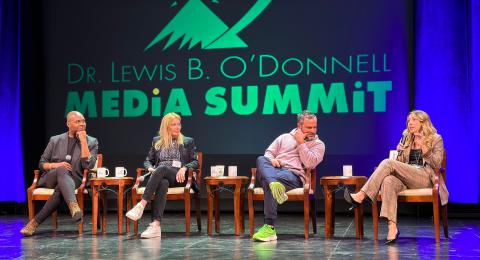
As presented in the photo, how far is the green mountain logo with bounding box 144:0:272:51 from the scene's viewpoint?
7.21m

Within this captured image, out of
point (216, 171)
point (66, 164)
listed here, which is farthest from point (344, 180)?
point (66, 164)

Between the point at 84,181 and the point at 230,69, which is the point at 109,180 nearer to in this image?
the point at 84,181

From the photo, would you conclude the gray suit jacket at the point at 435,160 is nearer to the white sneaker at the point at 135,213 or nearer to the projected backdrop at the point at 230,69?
the projected backdrop at the point at 230,69

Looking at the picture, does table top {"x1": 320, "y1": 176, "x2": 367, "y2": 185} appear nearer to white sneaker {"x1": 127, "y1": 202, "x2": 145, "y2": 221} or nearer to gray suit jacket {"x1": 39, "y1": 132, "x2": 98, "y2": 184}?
white sneaker {"x1": 127, "y1": 202, "x2": 145, "y2": 221}

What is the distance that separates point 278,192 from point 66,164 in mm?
1937

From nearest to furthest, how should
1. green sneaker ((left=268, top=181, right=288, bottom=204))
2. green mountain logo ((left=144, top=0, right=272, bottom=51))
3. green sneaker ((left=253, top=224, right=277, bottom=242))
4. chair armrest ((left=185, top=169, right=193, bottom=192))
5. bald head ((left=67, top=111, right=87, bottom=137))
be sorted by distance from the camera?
green sneaker ((left=253, top=224, right=277, bottom=242)) < green sneaker ((left=268, top=181, right=288, bottom=204)) < chair armrest ((left=185, top=169, right=193, bottom=192)) < bald head ((left=67, top=111, right=87, bottom=137)) < green mountain logo ((left=144, top=0, right=272, bottom=51))

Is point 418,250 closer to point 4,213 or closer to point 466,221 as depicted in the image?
point 466,221

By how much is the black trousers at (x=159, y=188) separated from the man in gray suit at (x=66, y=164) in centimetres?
62

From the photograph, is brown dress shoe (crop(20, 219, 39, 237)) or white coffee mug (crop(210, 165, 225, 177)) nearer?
brown dress shoe (crop(20, 219, 39, 237))

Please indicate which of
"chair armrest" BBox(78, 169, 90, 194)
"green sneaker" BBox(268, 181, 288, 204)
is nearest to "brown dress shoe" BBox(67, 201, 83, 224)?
"chair armrest" BBox(78, 169, 90, 194)

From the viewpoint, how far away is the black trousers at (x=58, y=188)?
5.26m

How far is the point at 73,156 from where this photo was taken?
18.4 feet

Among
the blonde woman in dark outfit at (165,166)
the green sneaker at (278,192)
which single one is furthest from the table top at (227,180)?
the green sneaker at (278,192)

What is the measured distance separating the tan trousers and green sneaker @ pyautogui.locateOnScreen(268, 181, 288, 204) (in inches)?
23.9
